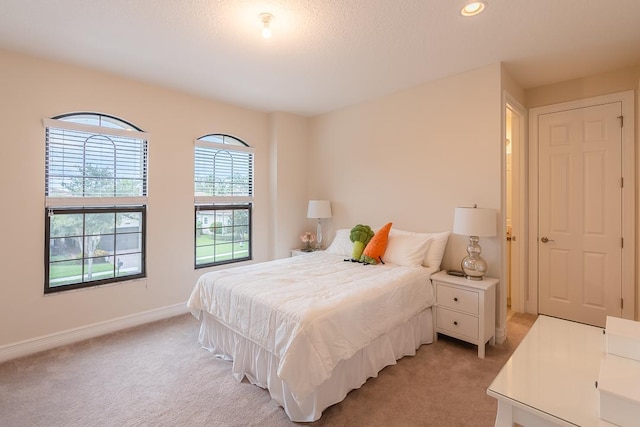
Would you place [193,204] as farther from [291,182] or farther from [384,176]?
[384,176]

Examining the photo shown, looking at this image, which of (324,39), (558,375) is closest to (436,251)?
(558,375)

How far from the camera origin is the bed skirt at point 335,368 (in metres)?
1.80

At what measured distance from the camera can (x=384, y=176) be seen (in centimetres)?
367

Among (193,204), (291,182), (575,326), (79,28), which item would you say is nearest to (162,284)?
(193,204)

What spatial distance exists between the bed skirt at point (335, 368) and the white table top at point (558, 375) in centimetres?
100

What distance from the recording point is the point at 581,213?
3029 millimetres

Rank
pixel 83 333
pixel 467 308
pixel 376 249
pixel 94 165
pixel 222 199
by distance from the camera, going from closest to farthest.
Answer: pixel 467 308, pixel 83 333, pixel 94 165, pixel 376 249, pixel 222 199

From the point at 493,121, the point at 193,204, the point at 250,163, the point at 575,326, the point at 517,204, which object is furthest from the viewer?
the point at 250,163

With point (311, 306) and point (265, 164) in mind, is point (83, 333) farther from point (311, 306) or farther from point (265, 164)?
point (265, 164)

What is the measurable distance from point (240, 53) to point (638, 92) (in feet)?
11.9

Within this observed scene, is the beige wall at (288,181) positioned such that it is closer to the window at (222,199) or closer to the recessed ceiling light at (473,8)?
the window at (222,199)

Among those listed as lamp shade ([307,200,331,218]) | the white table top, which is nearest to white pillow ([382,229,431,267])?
lamp shade ([307,200,331,218])

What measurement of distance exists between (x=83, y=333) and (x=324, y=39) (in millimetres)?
3492

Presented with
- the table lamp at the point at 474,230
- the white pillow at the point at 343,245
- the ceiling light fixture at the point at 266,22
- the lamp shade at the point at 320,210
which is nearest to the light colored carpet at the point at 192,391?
the table lamp at the point at 474,230
